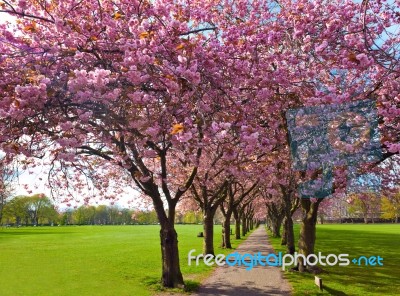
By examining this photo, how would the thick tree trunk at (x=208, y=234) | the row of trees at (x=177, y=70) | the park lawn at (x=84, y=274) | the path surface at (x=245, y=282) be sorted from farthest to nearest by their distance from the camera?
the thick tree trunk at (x=208, y=234) < the park lawn at (x=84, y=274) < the path surface at (x=245, y=282) < the row of trees at (x=177, y=70)

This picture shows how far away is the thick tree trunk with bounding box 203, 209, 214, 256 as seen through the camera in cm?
2266

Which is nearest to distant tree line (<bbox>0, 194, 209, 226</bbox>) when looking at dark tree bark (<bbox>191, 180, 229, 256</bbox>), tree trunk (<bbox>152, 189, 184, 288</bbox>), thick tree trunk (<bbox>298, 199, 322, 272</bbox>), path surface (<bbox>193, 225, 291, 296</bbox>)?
dark tree bark (<bbox>191, 180, 229, 256</bbox>)

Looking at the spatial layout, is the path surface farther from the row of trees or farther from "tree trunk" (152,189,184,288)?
the row of trees

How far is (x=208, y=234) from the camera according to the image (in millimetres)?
22906

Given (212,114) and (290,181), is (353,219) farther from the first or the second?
(212,114)

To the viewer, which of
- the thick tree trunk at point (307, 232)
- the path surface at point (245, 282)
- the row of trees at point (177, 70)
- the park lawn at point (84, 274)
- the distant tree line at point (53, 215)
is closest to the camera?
the row of trees at point (177, 70)

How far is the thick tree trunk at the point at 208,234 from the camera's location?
22.7 m

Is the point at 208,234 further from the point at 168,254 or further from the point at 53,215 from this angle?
the point at 53,215

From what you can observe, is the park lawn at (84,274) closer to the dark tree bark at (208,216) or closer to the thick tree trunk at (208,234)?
the thick tree trunk at (208,234)

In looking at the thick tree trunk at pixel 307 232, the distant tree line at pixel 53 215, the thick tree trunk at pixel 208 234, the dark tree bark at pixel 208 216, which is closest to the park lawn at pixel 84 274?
the thick tree trunk at pixel 208 234

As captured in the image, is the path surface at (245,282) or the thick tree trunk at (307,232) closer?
the path surface at (245,282)

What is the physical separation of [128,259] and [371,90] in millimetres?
17664

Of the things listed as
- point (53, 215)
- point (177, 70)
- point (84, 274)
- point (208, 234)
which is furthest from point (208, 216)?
point (53, 215)

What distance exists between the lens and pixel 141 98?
7527 mm
